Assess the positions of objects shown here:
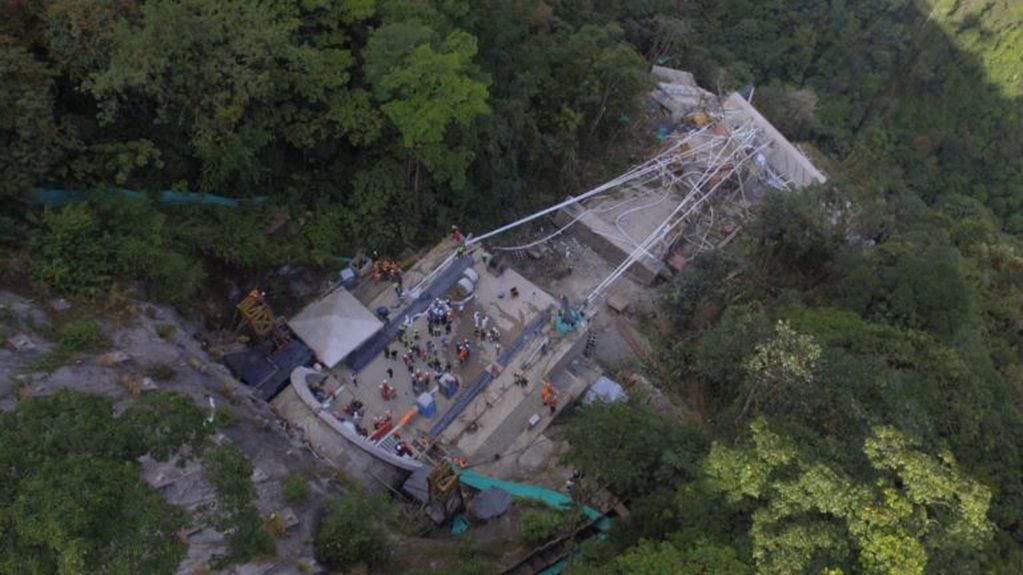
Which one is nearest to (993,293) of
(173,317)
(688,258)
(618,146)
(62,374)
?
(688,258)

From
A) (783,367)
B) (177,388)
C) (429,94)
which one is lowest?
(177,388)

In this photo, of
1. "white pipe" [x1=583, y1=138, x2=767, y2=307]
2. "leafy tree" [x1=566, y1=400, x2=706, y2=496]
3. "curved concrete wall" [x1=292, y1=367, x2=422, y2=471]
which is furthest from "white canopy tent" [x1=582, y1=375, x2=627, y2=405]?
"curved concrete wall" [x1=292, y1=367, x2=422, y2=471]

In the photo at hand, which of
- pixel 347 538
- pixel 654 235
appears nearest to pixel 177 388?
pixel 347 538

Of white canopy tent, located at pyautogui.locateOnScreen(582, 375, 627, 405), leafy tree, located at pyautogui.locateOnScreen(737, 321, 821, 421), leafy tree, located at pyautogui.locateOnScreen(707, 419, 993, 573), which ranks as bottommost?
white canopy tent, located at pyautogui.locateOnScreen(582, 375, 627, 405)

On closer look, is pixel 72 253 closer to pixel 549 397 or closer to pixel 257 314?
pixel 257 314

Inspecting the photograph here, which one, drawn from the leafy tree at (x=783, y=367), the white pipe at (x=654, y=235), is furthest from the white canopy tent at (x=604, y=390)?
the leafy tree at (x=783, y=367)

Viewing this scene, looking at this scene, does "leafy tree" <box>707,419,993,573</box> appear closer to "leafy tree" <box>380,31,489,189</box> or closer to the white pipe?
"leafy tree" <box>380,31,489,189</box>

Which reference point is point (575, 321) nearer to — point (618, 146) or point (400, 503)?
point (400, 503)
